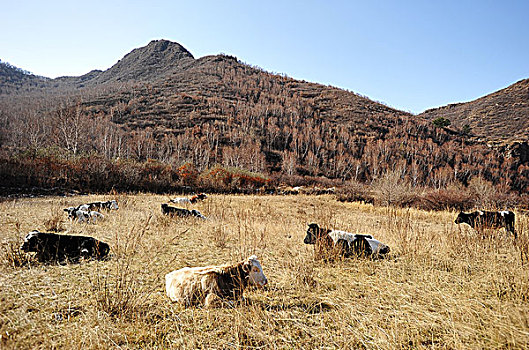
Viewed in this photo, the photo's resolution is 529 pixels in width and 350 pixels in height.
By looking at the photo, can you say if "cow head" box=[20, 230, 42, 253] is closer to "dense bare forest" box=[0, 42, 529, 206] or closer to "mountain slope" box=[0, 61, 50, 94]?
"dense bare forest" box=[0, 42, 529, 206]

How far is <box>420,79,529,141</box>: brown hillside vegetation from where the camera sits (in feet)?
225

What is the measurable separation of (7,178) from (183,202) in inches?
514

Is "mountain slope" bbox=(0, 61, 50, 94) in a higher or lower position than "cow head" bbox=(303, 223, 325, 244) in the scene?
higher

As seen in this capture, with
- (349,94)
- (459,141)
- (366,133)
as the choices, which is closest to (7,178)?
(366,133)

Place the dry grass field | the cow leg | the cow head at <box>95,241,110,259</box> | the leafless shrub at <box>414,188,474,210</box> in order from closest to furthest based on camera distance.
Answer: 1. the dry grass field
2. the cow leg
3. the cow head at <box>95,241,110,259</box>
4. the leafless shrub at <box>414,188,474,210</box>

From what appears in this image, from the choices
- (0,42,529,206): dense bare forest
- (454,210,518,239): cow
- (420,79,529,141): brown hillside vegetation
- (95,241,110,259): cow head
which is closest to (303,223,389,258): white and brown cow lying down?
(95,241,110,259): cow head

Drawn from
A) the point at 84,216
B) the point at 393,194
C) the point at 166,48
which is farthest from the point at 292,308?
the point at 166,48

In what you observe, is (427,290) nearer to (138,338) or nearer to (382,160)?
(138,338)

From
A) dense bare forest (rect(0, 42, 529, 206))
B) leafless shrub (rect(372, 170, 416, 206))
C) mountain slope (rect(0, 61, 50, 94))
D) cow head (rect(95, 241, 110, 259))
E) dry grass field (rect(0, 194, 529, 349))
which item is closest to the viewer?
dry grass field (rect(0, 194, 529, 349))

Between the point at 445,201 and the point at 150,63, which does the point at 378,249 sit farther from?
the point at 150,63

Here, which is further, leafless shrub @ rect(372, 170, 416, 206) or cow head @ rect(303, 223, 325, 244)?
leafless shrub @ rect(372, 170, 416, 206)

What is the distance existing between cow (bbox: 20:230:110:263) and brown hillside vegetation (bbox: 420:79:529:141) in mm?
91054

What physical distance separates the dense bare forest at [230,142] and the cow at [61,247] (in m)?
16.9

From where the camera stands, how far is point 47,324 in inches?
98.0
